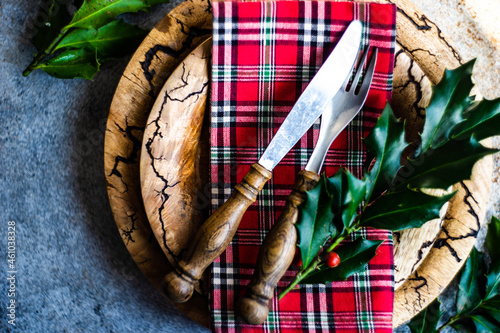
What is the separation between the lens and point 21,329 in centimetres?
69

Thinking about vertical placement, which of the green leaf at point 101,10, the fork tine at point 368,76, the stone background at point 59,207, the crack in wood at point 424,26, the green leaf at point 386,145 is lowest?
the stone background at point 59,207

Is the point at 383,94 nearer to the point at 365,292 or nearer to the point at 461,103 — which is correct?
the point at 461,103

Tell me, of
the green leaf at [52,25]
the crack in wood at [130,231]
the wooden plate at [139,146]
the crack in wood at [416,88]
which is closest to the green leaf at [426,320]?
the wooden plate at [139,146]

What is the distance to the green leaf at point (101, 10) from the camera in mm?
608

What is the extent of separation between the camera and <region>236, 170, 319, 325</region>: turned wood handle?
46cm

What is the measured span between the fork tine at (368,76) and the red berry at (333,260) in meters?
0.24

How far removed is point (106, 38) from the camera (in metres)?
0.63

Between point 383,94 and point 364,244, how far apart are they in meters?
0.22

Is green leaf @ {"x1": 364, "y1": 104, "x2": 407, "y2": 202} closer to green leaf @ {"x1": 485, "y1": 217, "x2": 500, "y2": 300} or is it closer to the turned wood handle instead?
the turned wood handle

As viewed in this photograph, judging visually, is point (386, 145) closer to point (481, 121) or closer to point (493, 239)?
point (481, 121)

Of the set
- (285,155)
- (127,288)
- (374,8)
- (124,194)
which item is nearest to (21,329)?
(127,288)

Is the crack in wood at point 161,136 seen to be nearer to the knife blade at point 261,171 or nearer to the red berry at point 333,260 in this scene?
the knife blade at point 261,171

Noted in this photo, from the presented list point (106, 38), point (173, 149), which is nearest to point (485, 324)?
point (173, 149)

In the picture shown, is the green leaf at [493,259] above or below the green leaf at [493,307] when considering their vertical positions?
above
